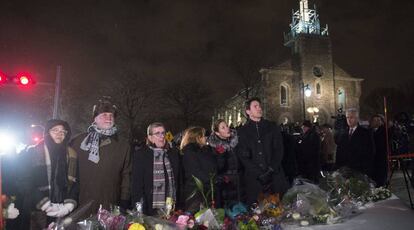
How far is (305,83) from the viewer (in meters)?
49.9

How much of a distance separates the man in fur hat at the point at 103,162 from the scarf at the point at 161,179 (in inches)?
17.1

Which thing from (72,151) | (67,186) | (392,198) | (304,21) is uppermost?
(304,21)

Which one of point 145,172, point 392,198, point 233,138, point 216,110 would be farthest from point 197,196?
point 216,110

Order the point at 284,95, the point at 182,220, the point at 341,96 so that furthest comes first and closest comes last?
1. the point at 341,96
2. the point at 284,95
3. the point at 182,220

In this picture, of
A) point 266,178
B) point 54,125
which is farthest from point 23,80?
point 266,178

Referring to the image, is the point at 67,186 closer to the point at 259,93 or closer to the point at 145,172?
the point at 145,172

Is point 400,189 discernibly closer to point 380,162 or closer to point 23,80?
point 380,162

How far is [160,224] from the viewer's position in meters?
3.56

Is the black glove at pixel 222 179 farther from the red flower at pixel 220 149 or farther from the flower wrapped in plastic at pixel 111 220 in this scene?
the flower wrapped in plastic at pixel 111 220

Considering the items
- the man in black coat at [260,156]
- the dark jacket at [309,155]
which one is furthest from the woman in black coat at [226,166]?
the dark jacket at [309,155]

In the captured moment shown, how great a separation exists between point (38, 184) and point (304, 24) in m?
54.4

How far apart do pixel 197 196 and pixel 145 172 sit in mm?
776

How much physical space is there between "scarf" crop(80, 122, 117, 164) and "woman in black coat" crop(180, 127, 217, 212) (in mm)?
1147

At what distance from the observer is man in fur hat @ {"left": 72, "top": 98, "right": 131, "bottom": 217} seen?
460 cm
